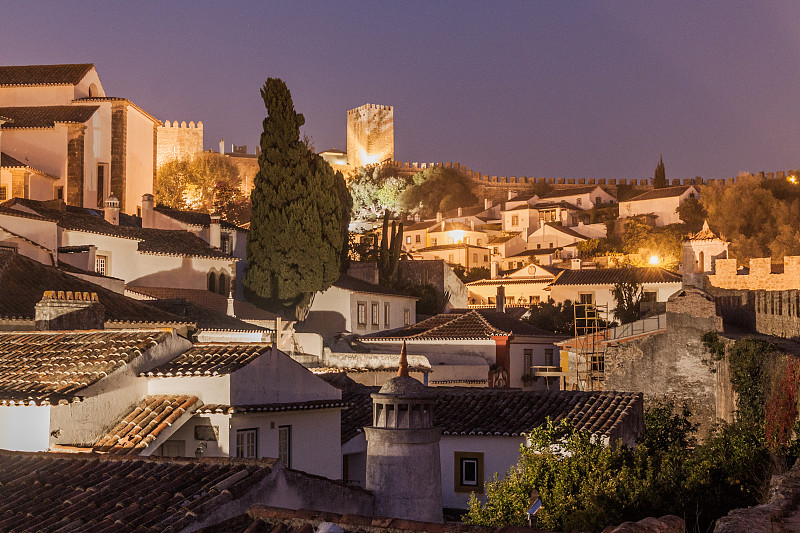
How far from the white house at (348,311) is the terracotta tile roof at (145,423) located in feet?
90.9

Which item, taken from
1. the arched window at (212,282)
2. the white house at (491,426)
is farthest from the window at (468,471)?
the arched window at (212,282)

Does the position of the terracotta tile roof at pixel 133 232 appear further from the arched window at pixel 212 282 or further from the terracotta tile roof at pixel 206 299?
the terracotta tile roof at pixel 206 299

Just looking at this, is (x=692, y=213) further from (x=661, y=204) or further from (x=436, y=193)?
A: (x=436, y=193)

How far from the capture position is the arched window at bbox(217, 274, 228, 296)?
38.0 m

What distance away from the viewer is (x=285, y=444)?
15117mm

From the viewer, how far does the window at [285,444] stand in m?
15.0

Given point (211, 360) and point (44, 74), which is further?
point (44, 74)

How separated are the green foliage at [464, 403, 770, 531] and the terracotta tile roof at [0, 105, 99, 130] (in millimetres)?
42814

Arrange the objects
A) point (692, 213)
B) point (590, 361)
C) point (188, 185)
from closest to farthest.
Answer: point (590, 361), point (188, 185), point (692, 213)

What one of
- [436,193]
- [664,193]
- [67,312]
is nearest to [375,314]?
[67,312]

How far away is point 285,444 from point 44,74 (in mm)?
44697

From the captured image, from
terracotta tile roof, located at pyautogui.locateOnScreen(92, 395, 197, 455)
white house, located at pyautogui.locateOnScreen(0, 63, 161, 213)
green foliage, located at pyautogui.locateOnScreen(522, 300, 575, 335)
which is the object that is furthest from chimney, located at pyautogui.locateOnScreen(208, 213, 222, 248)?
terracotta tile roof, located at pyautogui.locateOnScreen(92, 395, 197, 455)

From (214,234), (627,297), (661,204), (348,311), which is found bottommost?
(348,311)

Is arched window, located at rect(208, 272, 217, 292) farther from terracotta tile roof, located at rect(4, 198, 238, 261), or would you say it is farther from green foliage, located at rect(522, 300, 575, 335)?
green foliage, located at rect(522, 300, 575, 335)
